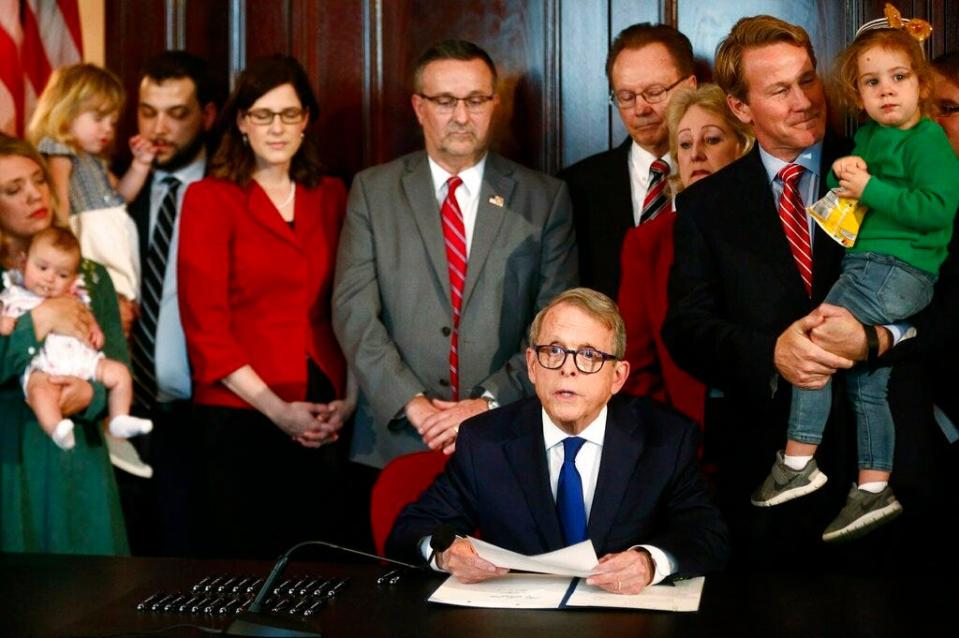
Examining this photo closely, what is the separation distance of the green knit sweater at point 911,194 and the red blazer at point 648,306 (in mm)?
728

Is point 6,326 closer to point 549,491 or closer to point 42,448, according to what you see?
point 42,448

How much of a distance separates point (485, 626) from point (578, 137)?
2751mm

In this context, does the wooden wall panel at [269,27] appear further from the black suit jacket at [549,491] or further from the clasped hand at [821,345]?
the clasped hand at [821,345]

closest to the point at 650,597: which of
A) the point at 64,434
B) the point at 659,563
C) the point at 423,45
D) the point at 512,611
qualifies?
the point at 659,563

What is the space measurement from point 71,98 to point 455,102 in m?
1.45

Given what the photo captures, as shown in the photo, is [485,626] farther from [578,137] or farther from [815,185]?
[578,137]

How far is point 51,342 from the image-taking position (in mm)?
4469

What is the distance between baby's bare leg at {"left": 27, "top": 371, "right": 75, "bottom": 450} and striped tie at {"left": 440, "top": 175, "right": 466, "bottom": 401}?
47.4 inches

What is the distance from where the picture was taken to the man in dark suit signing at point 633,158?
4.36m

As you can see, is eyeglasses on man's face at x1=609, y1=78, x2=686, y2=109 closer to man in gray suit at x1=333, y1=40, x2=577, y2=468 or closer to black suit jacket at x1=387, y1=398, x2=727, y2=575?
man in gray suit at x1=333, y1=40, x2=577, y2=468

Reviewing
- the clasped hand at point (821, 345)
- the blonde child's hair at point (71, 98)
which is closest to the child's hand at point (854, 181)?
the clasped hand at point (821, 345)

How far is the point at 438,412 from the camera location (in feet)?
13.3

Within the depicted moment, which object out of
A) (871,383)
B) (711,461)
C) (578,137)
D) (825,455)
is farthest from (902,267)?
(578,137)

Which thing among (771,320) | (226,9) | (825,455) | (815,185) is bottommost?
(825,455)
